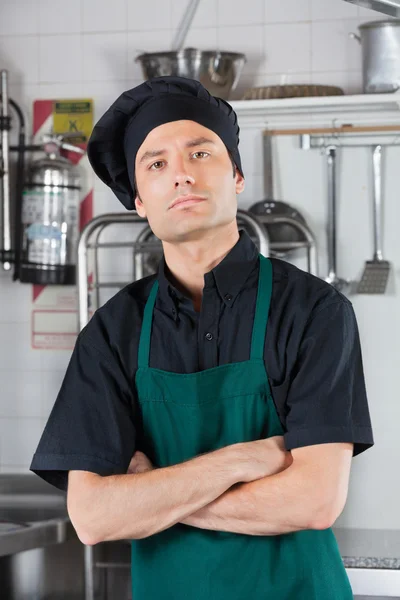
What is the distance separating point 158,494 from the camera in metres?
1.28

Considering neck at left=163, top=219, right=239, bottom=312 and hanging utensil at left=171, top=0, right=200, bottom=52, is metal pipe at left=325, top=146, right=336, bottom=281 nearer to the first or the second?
hanging utensil at left=171, top=0, right=200, bottom=52

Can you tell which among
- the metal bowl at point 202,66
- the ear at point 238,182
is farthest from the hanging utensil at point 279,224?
the ear at point 238,182

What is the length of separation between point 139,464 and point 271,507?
0.22 m

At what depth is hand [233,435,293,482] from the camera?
1291 millimetres

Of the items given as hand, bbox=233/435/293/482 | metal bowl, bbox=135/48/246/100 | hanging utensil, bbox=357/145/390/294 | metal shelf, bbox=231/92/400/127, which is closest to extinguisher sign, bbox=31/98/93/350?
metal bowl, bbox=135/48/246/100

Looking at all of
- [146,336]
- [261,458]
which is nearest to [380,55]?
[146,336]

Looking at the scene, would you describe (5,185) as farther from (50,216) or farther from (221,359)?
(221,359)

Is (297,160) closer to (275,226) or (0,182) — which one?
(275,226)

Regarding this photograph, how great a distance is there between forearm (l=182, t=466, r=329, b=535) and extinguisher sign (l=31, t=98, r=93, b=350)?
1.99m

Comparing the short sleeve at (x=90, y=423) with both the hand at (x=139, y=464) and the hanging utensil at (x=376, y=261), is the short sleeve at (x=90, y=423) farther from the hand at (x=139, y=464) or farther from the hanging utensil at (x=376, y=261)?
the hanging utensil at (x=376, y=261)

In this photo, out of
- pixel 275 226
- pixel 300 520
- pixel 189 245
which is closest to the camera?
pixel 300 520

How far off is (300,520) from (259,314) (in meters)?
0.31

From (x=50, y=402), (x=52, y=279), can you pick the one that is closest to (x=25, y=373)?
(x=50, y=402)

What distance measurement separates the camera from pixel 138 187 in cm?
144
